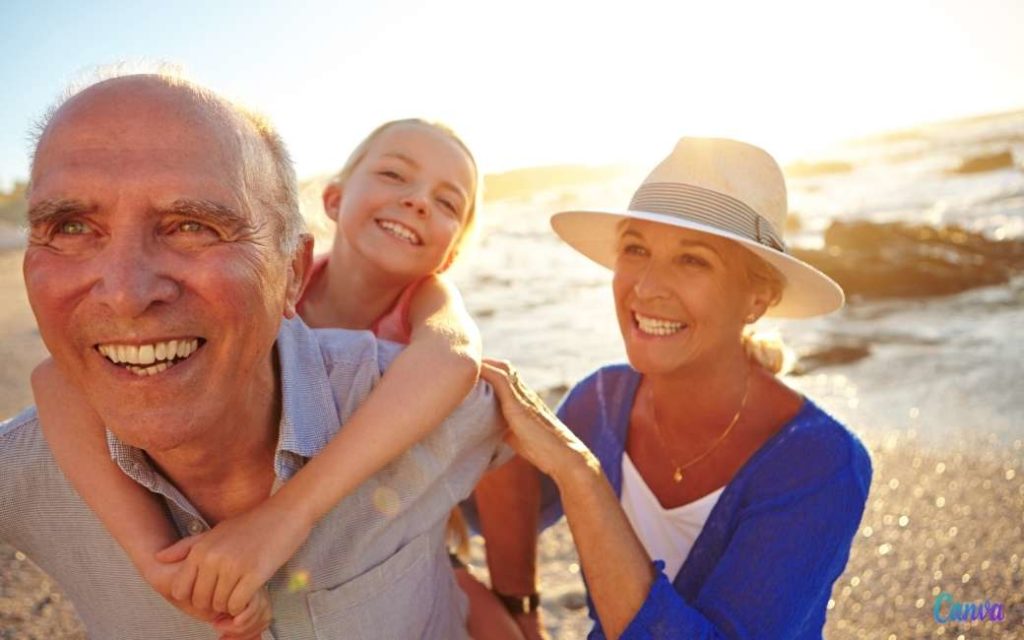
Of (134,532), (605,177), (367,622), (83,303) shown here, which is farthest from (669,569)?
(605,177)

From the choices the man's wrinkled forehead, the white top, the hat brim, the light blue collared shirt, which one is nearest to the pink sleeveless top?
the hat brim

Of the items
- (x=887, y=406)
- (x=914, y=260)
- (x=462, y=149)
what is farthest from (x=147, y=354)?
(x=914, y=260)

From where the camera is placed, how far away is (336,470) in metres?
1.80

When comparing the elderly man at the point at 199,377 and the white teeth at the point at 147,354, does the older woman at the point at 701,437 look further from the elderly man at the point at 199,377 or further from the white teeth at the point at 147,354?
the white teeth at the point at 147,354

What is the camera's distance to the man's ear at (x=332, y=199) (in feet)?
12.7

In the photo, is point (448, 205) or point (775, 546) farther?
point (448, 205)

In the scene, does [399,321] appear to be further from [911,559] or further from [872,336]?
[872,336]

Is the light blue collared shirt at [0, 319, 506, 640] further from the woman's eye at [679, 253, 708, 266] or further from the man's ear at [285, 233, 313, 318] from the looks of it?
the woman's eye at [679, 253, 708, 266]

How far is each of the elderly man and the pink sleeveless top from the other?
826 millimetres

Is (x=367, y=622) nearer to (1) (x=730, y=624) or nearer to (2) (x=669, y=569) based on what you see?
(1) (x=730, y=624)

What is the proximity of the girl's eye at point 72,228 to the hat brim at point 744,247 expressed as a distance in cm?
182

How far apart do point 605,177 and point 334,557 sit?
4153 cm

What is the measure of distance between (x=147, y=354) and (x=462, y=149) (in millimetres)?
2332

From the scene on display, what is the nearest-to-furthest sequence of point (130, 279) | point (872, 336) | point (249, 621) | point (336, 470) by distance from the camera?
1. point (130, 279)
2. point (249, 621)
3. point (336, 470)
4. point (872, 336)
